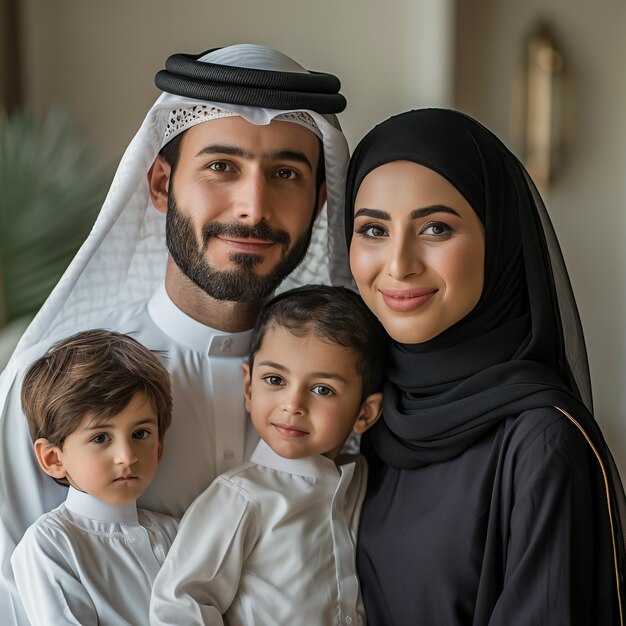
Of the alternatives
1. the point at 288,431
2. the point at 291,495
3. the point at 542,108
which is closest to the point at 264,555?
the point at 291,495

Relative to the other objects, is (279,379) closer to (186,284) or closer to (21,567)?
(186,284)

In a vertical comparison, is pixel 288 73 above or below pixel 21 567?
above

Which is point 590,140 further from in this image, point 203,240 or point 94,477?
point 94,477

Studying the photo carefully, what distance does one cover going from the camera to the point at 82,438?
1.91m

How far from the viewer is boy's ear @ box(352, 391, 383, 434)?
7.01ft

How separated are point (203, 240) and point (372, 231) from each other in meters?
0.38

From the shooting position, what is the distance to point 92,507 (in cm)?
196

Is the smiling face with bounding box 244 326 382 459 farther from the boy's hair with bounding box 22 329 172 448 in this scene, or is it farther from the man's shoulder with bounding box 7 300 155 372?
the man's shoulder with bounding box 7 300 155 372

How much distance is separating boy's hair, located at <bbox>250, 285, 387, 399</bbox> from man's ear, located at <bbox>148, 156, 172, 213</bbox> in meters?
0.38

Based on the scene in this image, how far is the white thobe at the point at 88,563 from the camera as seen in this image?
186cm

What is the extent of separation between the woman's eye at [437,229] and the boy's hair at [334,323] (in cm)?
25

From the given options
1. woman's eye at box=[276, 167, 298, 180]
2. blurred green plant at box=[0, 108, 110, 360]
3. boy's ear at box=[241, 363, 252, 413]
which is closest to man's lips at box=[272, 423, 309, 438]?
boy's ear at box=[241, 363, 252, 413]

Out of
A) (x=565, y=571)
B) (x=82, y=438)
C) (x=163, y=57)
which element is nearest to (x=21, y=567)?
(x=82, y=438)

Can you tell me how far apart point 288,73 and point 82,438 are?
33.8 inches
